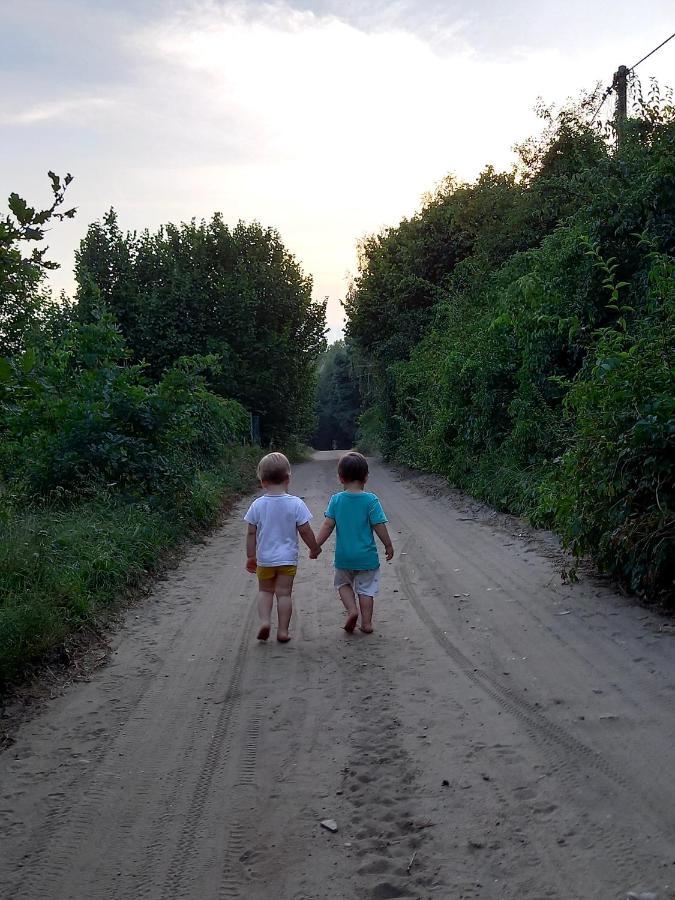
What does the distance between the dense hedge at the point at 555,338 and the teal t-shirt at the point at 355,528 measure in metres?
1.99

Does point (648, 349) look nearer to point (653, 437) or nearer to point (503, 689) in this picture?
point (653, 437)

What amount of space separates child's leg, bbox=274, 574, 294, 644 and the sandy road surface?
7.0 inches

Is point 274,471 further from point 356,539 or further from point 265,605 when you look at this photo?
point 265,605

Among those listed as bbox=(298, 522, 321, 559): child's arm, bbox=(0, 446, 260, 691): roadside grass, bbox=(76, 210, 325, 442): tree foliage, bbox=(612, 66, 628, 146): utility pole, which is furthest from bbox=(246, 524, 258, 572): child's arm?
bbox=(76, 210, 325, 442): tree foliage

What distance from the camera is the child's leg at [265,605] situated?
6.20 m

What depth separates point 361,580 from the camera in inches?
255

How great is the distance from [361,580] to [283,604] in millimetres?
670

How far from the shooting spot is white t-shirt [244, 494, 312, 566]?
6.35 m

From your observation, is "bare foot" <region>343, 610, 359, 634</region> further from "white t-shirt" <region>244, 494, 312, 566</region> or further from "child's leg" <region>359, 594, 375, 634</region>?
"white t-shirt" <region>244, 494, 312, 566</region>

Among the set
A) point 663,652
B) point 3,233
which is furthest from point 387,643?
point 3,233

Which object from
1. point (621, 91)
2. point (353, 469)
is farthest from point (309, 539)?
point (621, 91)

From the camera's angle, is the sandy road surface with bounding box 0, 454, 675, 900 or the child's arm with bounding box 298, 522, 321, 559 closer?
the sandy road surface with bounding box 0, 454, 675, 900

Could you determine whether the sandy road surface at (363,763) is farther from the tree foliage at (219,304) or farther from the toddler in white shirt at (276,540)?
the tree foliage at (219,304)

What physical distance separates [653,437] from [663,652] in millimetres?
1786
